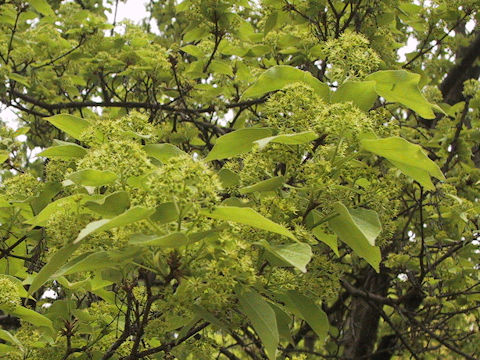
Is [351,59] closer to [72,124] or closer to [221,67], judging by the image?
[72,124]

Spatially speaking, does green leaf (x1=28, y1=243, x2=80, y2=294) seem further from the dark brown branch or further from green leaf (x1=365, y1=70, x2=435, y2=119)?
the dark brown branch

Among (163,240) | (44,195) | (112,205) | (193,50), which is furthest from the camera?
(193,50)

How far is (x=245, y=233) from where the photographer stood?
1871 millimetres

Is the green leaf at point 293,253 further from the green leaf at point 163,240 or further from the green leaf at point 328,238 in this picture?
the green leaf at point 328,238

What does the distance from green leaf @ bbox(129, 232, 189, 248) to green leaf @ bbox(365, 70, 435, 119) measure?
986 millimetres

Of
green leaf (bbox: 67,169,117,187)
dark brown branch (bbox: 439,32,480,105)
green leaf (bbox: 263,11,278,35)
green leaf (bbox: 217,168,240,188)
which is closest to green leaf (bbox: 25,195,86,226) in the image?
green leaf (bbox: 67,169,117,187)

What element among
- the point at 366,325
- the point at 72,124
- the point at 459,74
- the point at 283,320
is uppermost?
the point at 459,74

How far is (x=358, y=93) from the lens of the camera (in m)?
2.08

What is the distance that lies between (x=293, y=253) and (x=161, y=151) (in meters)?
0.72

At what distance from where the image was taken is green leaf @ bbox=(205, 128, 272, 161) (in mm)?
2070

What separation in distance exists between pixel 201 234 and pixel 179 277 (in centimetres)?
18

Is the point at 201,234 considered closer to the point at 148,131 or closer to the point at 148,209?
the point at 148,209

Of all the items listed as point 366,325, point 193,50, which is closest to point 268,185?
point 193,50

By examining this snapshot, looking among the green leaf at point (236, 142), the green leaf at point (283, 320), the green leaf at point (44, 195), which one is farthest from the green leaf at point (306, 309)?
the green leaf at point (44, 195)
